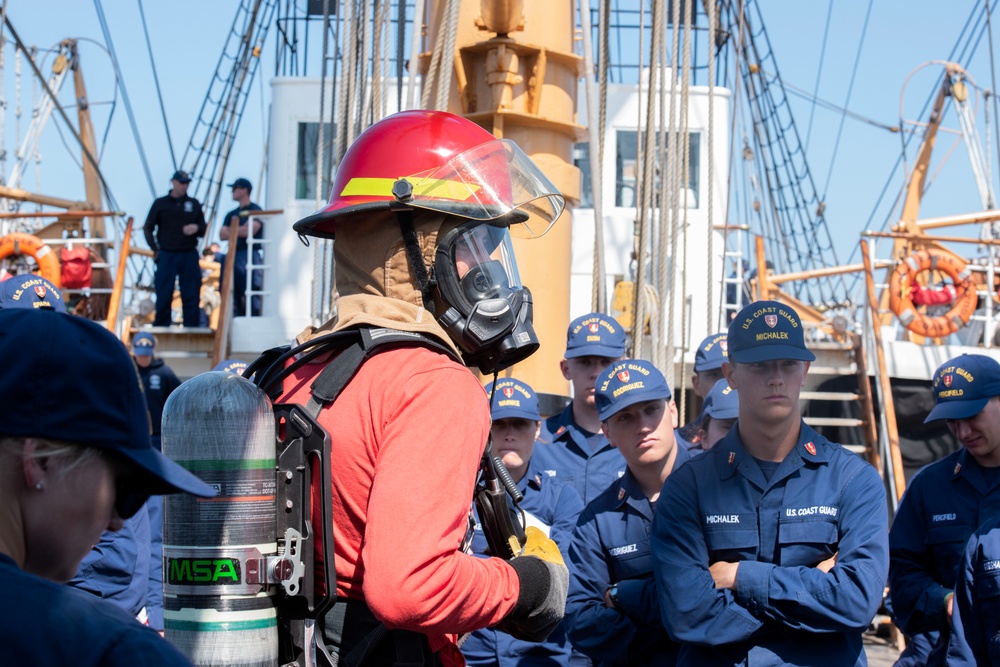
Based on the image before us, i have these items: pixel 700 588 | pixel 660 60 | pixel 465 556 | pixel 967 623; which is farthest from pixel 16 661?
pixel 660 60

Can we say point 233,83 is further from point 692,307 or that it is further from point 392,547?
point 392,547

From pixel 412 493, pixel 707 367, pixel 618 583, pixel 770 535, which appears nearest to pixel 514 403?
pixel 707 367

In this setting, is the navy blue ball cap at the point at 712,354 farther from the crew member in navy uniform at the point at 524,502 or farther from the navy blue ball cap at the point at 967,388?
the navy blue ball cap at the point at 967,388

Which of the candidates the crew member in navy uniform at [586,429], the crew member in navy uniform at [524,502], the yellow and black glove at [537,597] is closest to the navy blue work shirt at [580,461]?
the crew member in navy uniform at [586,429]

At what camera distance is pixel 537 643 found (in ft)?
14.4

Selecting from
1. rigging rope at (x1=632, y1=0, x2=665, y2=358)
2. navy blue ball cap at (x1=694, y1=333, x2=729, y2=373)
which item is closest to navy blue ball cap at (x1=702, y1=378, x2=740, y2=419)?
navy blue ball cap at (x1=694, y1=333, x2=729, y2=373)

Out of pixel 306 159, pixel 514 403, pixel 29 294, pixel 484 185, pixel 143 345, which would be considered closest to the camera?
pixel 484 185

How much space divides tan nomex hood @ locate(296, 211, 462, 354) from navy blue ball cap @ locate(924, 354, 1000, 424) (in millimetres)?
2671

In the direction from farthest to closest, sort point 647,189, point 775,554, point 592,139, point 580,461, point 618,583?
point 647,189 → point 592,139 → point 580,461 → point 618,583 → point 775,554

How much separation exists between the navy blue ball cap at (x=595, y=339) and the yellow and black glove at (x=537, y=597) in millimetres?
3159

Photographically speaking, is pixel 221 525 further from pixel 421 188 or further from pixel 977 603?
pixel 977 603

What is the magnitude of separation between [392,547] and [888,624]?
25.0 ft

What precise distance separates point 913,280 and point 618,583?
8.77m

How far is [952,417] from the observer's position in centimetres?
423
